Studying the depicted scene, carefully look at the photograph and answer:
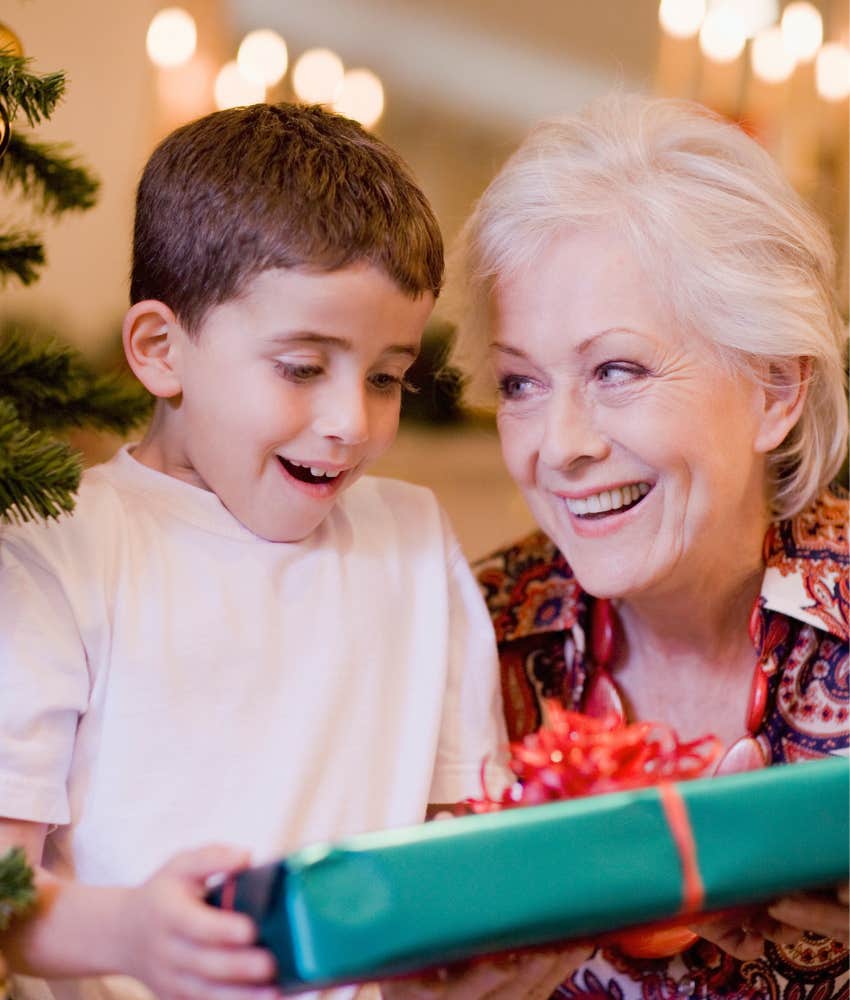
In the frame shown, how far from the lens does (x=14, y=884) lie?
2.55 feet

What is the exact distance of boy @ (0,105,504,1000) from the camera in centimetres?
102

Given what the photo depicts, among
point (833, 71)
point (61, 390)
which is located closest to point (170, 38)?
point (833, 71)

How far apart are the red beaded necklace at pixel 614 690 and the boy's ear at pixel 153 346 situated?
0.59m

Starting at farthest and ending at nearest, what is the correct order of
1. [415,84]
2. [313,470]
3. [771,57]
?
1. [415,84]
2. [771,57]
3. [313,470]

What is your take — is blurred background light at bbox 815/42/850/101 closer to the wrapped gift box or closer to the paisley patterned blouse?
the paisley patterned blouse

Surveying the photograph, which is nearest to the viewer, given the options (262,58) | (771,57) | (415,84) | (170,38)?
(170,38)

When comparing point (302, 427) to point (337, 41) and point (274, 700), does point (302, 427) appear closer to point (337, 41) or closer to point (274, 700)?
point (274, 700)

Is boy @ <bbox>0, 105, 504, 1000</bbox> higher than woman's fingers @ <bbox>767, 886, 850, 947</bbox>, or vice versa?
boy @ <bbox>0, 105, 504, 1000</bbox>

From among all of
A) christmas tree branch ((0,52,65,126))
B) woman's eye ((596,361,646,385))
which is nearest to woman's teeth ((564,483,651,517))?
woman's eye ((596,361,646,385))

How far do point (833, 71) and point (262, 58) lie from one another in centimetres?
190

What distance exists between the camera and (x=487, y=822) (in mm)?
705

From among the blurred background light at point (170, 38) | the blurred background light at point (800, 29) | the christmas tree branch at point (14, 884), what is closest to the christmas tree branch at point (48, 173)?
the christmas tree branch at point (14, 884)

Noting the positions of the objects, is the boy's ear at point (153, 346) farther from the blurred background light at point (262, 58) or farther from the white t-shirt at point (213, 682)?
the blurred background light at point (262, 58)

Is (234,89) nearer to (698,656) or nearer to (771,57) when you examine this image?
A: (771,57)
